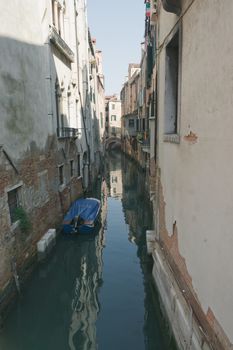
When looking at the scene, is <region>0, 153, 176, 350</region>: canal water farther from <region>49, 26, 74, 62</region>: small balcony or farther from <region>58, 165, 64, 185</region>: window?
<region>49, 26, 74, 62</region>: small balcony

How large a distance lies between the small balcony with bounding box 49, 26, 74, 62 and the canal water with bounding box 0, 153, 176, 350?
679 centimetres

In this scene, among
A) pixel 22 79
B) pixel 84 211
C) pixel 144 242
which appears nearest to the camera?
pixel 22 79

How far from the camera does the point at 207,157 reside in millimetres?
3482

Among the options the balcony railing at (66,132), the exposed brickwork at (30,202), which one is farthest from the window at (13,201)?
the balcony railing at (66,132)

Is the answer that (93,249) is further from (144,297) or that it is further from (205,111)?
(205,111)

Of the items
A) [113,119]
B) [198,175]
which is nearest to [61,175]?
[198,175]

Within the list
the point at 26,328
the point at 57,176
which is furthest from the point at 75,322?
the point at 57,176

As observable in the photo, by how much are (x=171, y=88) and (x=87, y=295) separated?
16.8ft

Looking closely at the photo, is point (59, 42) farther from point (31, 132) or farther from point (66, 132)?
point (31, 132)

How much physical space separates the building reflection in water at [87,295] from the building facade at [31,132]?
1.43 m

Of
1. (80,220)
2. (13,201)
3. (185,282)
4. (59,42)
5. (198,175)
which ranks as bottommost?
→ (80,220)

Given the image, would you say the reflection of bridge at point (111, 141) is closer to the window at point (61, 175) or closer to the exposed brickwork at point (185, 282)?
the window at point (61, 175)

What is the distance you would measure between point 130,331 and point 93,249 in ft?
13.9

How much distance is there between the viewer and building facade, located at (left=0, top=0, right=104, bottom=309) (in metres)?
6.25
